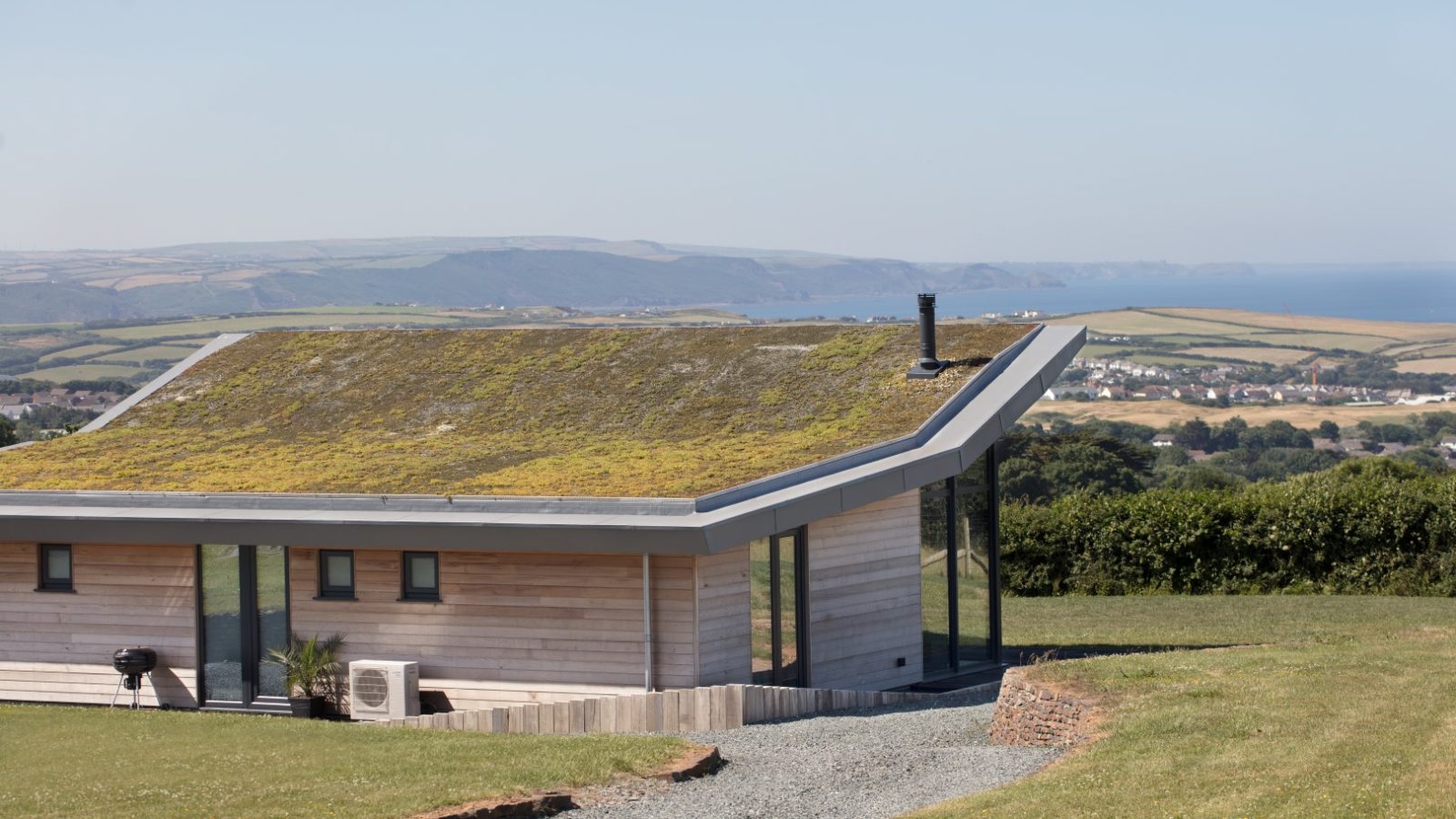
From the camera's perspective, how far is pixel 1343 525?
27.2 meters

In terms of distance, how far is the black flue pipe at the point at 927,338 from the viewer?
1933 centimetres

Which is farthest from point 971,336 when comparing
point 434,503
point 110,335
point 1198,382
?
point 110,335

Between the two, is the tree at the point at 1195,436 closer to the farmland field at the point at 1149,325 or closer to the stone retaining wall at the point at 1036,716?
the farmland field at the point at 1149,325

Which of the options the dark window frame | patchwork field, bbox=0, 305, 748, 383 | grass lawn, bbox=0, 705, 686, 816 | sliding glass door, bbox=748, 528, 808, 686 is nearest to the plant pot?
the dark window frame

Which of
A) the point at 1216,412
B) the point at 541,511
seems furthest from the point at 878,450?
the point at 1216,412

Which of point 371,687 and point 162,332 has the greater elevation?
point 162,332

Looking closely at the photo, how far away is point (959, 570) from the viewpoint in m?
19.1

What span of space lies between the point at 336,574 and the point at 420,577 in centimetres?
107

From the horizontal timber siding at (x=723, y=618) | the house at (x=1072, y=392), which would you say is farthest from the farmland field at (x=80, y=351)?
the horizontal timber siding at (x=723, y=618)

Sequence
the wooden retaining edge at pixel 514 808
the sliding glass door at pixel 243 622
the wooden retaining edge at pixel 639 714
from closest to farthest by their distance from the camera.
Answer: the wooden retaining edge at pixel 514 808
the wooden retaining edge at pixel 639 714
the sliding glass door at pixel 243 622

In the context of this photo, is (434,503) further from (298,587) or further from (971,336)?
(971,336)

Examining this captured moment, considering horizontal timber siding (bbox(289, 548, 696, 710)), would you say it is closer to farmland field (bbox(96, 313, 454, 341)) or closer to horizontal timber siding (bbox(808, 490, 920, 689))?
horizontal timber siding (bbox(808, 490, 920, 689))

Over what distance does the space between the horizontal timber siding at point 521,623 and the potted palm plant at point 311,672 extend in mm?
141

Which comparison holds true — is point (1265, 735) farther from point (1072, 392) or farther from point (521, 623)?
point (1072, 392)
